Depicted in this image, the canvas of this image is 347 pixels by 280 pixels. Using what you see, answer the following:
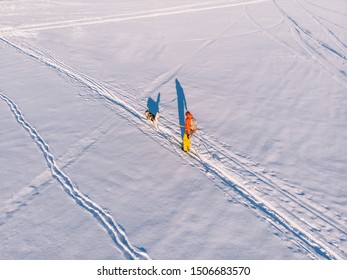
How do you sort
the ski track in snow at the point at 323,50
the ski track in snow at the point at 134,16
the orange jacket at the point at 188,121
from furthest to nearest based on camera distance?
the ski track in snow at the point at 134,16 < the ski track in snow at the point at 323,50 < the orange jacket at the point at 188,121

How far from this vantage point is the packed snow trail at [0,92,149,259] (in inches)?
338

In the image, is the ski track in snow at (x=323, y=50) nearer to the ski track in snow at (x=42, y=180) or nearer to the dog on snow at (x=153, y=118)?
the dog on snow at (x=153, y=118)

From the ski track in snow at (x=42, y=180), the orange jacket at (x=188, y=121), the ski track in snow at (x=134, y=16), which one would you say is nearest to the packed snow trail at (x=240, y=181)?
the ski track in snow at (x=42, y=180)

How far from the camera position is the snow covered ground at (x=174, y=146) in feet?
29.6

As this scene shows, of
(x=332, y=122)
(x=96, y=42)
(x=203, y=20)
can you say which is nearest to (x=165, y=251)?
(x=332, y=122)

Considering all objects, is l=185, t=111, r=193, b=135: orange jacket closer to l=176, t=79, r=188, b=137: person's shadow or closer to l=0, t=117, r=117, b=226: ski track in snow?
l=176, t=79, r=188, b=137: person's shadow

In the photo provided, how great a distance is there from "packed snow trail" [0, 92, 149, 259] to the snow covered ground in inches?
1.6

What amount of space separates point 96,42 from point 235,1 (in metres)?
16.1

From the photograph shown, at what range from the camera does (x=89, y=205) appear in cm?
993

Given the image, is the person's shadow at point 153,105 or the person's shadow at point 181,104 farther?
the person's shadow at point 153,105

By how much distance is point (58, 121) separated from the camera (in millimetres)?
14156

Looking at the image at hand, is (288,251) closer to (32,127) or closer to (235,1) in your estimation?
(32,127)

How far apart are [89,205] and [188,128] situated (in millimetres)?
4117

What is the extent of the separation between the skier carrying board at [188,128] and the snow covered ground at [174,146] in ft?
1.30
